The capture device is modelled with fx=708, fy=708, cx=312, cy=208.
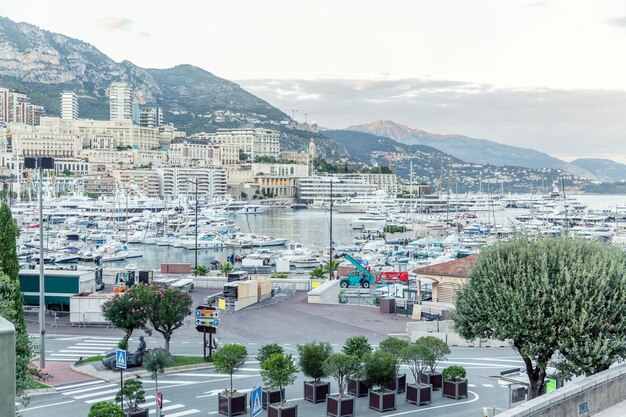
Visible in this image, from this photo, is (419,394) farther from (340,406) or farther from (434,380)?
(340,406)

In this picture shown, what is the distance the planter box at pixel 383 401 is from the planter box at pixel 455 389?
4.35ft

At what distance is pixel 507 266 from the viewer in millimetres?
12633

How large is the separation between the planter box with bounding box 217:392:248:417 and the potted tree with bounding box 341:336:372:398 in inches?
89.3

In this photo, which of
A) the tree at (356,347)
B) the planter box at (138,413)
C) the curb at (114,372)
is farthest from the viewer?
the curb at (114,372)

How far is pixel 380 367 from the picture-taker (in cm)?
1380

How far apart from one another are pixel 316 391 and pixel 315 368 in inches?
18.2

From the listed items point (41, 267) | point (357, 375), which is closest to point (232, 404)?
point (357, 375)

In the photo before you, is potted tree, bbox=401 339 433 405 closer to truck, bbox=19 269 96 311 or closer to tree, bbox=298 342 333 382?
tree, bbox=298 342 333 382

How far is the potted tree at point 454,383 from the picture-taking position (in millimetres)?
14328

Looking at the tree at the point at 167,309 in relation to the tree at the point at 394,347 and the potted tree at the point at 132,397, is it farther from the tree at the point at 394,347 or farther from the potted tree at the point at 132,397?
the tree at the point at 394,347

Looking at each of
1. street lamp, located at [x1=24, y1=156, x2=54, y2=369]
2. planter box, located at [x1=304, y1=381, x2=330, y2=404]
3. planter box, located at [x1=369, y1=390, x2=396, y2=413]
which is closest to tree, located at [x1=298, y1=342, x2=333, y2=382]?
planter box, located at [x1=304, y1=381, x2=330, y2=404]

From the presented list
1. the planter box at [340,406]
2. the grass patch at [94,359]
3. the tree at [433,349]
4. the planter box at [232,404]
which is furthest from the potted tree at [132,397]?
the tree at [433,349]

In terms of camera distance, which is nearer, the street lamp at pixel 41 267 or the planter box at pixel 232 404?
the planter box at pixel 232 404

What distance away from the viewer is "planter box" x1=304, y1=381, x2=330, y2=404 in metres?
14.2
